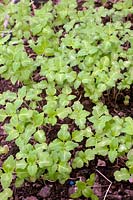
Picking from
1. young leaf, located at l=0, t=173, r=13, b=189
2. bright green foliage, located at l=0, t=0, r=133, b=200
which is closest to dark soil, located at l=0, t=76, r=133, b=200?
bright green foliage, located at l=0, t=0, r=133, b=200

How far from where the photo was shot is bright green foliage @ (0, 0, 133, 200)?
2.31 metres

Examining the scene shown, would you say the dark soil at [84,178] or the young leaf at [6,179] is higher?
the young leaf at [6,179]

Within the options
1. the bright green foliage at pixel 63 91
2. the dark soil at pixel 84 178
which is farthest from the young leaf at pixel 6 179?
the dark soil at pixel 84 178

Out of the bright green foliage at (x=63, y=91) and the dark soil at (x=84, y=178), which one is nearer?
the bright green foliage at (x=63, y=91)

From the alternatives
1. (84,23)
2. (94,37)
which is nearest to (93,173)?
(94,37)

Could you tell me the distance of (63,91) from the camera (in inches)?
104

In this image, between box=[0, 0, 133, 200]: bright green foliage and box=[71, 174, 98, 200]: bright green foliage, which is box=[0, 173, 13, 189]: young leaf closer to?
box=[0, 0, 133, 200]: bright green foliage

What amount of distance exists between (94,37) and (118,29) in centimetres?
24

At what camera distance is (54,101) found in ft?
8.32

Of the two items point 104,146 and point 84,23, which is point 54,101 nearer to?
point 104,146

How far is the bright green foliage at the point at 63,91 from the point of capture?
7.57 feet

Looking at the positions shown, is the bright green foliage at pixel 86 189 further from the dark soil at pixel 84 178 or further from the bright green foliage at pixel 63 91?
the dark soil at pixel 84 178

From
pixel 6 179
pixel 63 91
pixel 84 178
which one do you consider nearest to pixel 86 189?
pixel 84 178

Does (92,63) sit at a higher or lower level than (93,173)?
higher
